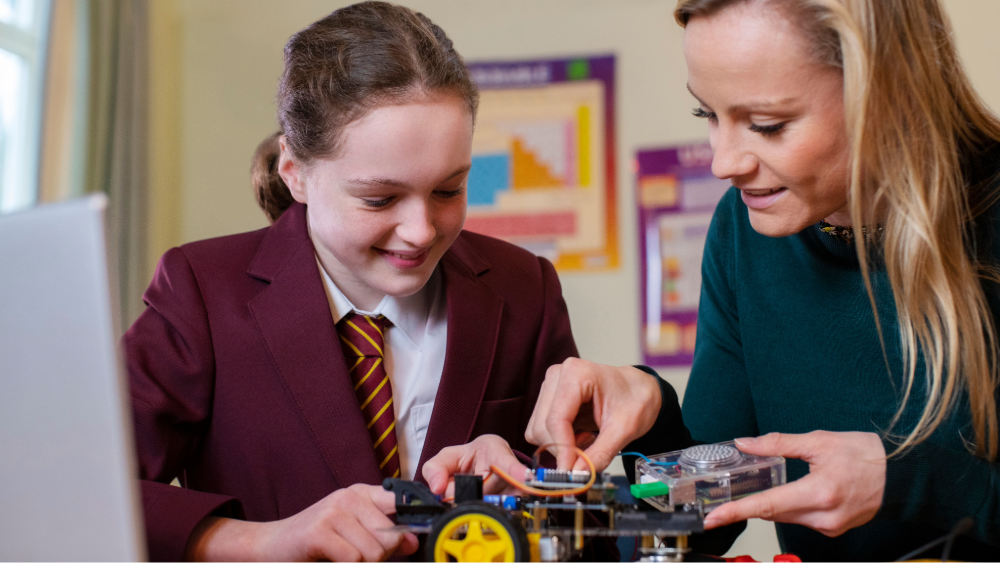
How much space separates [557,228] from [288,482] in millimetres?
1867

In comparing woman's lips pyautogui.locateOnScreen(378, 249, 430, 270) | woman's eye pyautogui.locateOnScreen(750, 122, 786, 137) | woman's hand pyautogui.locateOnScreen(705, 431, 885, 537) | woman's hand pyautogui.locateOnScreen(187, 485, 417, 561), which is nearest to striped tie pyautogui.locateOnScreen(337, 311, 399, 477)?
woman's lips pyautogui.locateOnScreen(378, 249, 430, 270)

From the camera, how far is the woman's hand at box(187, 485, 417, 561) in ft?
2.51

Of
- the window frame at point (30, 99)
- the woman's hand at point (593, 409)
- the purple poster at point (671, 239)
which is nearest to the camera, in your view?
the woman's hand at point (593, 409)

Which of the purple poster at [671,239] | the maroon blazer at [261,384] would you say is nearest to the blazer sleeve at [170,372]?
the maroon blazer at [261,384]

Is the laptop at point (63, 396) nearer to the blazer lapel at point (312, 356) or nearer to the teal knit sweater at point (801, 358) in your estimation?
the blazer lapel at point (312, 356)

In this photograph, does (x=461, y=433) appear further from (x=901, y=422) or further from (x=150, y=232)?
(x=150, y=232)

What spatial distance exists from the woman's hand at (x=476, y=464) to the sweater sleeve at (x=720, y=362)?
46 cm

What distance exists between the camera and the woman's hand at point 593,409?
86 centimetres

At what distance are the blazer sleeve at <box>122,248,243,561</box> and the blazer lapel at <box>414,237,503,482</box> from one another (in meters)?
0.29

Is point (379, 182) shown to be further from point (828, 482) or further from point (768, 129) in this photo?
point (828, 482)

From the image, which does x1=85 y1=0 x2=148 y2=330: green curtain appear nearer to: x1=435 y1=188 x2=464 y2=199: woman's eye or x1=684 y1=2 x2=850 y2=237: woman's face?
x1=435 y1=188 x2=464 y2=199: woman's eye

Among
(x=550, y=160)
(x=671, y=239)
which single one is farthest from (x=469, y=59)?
(x=671, y=239)

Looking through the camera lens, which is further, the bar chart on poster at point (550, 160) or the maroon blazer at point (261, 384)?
the bar chart on poster at point (550, 160)

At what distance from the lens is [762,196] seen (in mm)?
968
